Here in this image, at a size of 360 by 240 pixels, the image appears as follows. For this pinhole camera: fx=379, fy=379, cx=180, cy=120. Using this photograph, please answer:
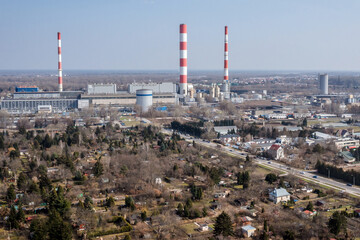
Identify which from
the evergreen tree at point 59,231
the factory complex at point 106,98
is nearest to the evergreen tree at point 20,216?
the evergreen tree at point 59,231

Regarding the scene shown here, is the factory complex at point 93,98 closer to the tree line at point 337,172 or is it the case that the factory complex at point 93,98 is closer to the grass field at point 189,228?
the tree line at point 337,172

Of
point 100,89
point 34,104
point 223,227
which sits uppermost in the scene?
point 100,89

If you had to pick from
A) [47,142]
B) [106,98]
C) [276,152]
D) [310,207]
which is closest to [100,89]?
[106,98]

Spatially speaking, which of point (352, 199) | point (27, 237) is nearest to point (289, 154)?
point (352, 199)

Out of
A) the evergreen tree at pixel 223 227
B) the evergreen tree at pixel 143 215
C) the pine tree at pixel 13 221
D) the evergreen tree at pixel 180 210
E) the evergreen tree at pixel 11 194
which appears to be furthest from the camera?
the evergreen tree at pixel 11 194

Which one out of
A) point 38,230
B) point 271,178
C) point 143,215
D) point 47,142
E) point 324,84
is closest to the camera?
point 38,230

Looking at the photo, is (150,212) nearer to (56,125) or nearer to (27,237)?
(27,237)

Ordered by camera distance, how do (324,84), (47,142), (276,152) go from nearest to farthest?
(276,152) → (47,142) → (324,84)

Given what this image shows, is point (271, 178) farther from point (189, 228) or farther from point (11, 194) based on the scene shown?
point (11, 194)

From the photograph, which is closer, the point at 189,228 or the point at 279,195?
the point at 189,228
